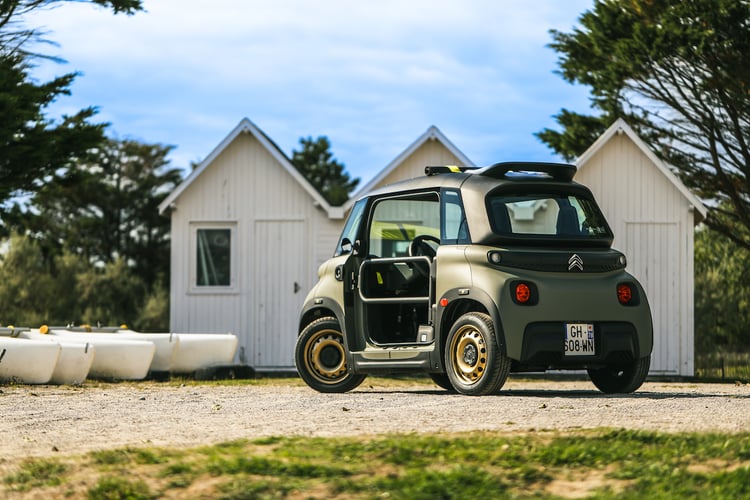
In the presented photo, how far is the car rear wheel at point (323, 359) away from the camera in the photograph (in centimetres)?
1333

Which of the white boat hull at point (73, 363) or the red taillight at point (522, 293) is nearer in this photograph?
the red taillight at point (522, 293)

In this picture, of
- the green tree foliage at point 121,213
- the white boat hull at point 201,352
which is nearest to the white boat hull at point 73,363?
the white boat hull at point 201,352

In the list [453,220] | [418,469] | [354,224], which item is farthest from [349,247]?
[418,469]

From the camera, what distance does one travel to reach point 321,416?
9.91 m

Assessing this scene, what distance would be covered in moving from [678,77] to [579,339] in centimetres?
1991

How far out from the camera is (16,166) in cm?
2728

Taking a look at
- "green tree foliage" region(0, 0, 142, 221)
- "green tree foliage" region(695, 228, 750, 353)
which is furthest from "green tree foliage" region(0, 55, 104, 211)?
"green tree foliage" region(695, 228, 750, 353)

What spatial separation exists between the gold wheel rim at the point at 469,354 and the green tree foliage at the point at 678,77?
1833cm

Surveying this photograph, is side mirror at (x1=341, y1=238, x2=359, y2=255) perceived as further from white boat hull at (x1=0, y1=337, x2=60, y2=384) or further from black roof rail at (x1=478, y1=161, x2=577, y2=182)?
white boat hull at (x1=0, y1=337, x2=60, y2=384)

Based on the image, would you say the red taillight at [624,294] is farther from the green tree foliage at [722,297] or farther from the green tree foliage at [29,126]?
the green tree foliage at [722,297]

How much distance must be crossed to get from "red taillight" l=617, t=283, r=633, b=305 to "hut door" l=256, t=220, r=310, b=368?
1549 centimetres

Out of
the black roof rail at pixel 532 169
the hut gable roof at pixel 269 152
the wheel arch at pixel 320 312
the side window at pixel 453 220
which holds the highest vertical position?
the hut gable roof at pixel 269 152

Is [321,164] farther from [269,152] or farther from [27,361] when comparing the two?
[27,361]

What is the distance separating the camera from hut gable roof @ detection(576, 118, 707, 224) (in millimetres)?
26688
